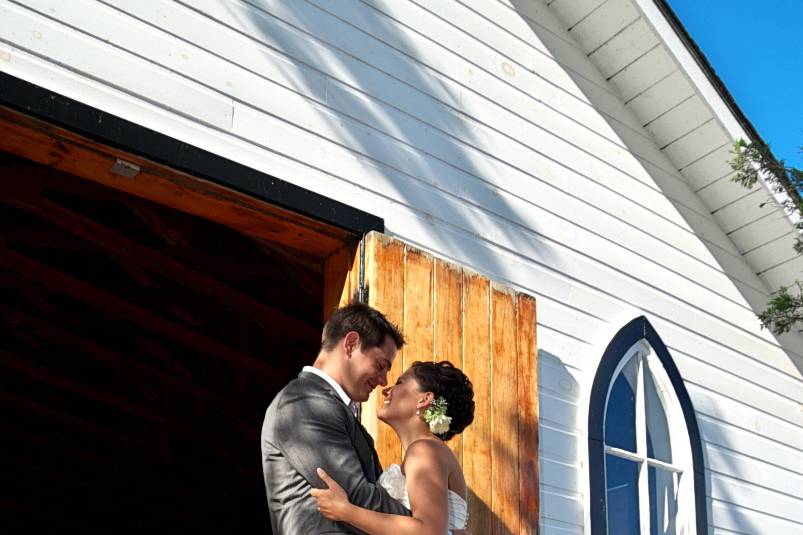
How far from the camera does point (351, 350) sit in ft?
12.5

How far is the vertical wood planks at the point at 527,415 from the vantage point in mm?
5117

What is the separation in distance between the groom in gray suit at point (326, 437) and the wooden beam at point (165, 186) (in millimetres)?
1026

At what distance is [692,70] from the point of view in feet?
23.5

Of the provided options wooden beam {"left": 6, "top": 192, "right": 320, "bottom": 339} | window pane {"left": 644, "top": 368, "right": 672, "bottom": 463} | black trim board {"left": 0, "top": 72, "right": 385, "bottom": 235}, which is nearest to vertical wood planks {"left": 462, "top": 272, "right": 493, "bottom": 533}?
black trim board {"left": 0, "top": 72, "right": 385, "bottom": 235}

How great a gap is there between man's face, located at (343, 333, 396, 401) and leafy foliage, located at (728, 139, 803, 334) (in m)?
3.77

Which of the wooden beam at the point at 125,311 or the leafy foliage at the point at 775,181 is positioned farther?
the wooden beam at the point at 125,311

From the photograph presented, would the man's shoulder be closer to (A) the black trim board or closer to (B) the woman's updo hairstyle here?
(B) the woman's updo hairstyle

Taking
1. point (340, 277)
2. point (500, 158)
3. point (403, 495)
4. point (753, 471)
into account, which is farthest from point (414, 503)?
point (753, 471)

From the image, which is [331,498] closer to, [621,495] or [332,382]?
[332,382]

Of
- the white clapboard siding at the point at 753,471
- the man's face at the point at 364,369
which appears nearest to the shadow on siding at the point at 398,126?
the man's face at the point at 364,369

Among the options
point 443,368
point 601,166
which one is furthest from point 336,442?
point 601,166

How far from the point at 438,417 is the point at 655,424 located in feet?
9.60

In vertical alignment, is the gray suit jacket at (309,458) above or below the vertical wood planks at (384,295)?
below

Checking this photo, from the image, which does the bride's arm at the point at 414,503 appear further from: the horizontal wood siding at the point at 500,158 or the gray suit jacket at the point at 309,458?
the horizontal wood siding at the point at 500,158
